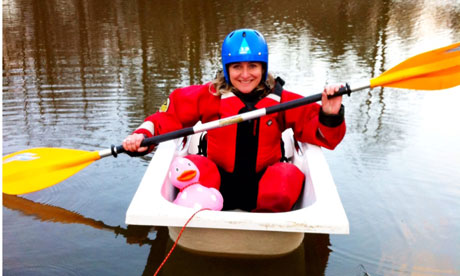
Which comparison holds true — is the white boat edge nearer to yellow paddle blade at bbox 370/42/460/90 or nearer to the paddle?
the paddle

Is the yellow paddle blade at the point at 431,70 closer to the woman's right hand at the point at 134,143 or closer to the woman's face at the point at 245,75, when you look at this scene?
the woman's face at the point at 245,75

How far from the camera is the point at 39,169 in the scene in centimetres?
330

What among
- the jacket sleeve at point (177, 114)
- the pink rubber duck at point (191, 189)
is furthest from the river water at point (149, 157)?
the jacket sleeve at point (177, 114)

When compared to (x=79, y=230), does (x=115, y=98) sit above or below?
above

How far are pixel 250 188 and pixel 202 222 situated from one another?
2.30 feet

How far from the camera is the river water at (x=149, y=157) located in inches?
107

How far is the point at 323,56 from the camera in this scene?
866 centimetres

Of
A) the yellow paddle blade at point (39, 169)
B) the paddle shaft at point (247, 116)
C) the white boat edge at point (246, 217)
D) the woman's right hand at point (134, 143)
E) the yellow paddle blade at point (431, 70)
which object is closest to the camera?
the white boat edge at point (246, 217)

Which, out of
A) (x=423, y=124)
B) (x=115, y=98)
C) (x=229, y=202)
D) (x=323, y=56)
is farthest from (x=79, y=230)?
(x=323, y=56)

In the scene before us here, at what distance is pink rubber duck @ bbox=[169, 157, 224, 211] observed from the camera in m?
2.60

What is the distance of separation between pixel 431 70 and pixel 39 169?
8.95 feet

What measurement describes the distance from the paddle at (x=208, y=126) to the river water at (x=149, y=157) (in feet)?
0.70

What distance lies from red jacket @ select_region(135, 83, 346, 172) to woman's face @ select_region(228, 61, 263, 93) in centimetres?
9

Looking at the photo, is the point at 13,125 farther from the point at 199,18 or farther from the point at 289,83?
the point at 199,18
